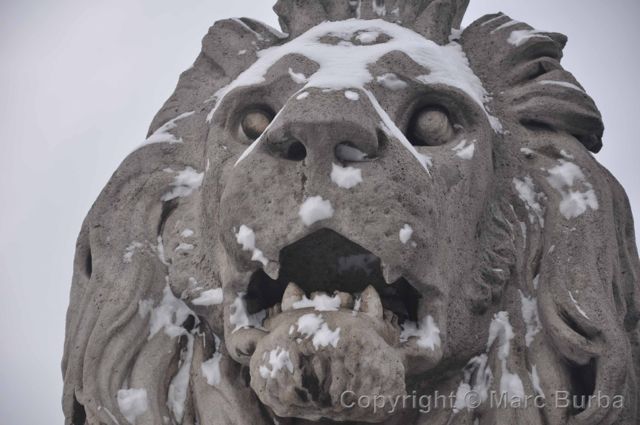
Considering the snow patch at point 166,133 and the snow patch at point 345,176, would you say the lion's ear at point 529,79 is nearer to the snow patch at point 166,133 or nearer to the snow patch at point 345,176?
the snow patch at point 345,176

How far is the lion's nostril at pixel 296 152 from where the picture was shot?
219 cm

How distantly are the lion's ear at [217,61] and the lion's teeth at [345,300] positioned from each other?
0.95m

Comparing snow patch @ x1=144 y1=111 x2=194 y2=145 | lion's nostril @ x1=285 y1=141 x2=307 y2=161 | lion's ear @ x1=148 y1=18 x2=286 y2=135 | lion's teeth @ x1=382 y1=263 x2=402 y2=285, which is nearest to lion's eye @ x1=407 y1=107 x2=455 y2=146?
lion's nostril @ x1=285 y1=141 x2=307 y2=161

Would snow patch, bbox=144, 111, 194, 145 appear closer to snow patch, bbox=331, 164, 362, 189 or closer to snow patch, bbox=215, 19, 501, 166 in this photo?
snow patch, bbox=215, 19, 501, 166

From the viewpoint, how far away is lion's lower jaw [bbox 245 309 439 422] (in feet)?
6.39

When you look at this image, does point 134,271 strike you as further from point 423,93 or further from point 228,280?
point 423,93

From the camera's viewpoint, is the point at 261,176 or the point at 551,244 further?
the point at 551,244

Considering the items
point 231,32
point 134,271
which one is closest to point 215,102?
point 231,32

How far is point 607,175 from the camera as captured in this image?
2.61m

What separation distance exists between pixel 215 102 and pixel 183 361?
82 centimetres

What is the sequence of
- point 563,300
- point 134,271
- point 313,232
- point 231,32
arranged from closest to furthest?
point 313,232, point 563,300, point 134,271, point 231,32

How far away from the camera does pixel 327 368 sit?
1960mm

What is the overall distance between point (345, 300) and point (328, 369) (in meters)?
0.20

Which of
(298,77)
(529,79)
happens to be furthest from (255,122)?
(529,79)
